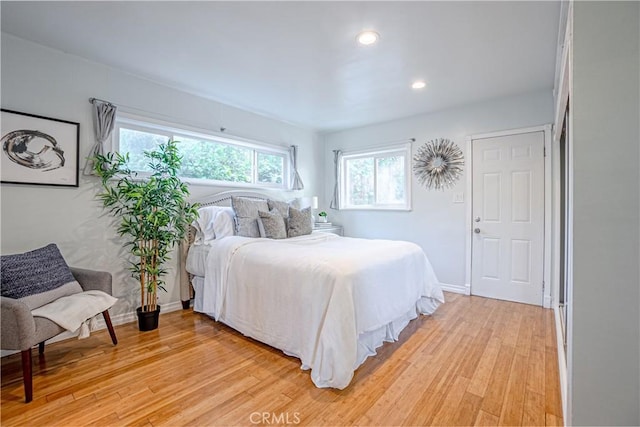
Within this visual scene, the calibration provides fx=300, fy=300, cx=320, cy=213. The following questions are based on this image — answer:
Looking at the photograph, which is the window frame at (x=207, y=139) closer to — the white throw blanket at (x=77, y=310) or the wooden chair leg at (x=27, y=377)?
the white throw blanket at (x=77, y=310)

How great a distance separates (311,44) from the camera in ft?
7.93

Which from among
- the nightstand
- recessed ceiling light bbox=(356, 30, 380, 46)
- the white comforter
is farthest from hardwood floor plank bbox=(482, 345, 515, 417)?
the nightstand

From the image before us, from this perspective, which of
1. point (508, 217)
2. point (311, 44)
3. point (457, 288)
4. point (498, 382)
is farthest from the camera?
point (457, 288)

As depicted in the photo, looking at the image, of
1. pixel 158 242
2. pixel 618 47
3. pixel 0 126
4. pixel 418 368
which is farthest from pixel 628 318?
pixel 0 126

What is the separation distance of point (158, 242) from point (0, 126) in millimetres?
1418

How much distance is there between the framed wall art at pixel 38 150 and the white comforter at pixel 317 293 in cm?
143

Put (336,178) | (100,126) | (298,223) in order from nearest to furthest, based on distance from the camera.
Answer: (100,126), (298,223), (336,178)

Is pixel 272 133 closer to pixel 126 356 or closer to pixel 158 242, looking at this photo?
pixel 158 242

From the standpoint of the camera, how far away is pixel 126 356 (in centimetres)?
228

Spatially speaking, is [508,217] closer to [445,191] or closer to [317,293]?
[445,191]

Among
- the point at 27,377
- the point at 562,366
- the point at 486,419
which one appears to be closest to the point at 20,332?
the point at 27,377

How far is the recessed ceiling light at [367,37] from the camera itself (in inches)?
88.7

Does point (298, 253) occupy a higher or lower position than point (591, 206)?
lower

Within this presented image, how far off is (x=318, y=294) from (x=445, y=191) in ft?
9.21
